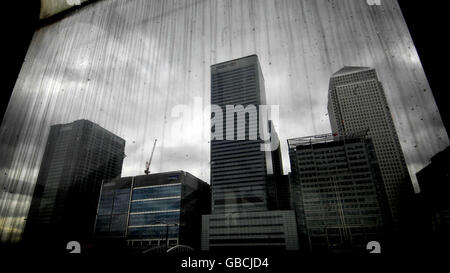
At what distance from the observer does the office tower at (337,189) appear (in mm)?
26125

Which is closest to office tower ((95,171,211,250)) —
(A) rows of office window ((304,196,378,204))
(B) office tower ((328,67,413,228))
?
(A) rows of office window ((304,196,378,204))

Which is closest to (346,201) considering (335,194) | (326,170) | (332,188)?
(335,194)

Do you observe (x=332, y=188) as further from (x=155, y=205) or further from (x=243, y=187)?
(x=155, y=205)

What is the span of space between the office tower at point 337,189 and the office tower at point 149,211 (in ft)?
47.9

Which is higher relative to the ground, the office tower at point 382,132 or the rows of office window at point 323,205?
the office tower at point 382,132

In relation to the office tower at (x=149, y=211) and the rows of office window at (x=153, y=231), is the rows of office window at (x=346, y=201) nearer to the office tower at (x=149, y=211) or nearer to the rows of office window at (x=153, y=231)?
the office tower at (x=149, y=211)

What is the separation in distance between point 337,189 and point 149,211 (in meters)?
24.3

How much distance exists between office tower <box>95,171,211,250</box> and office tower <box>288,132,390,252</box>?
47.9 ft

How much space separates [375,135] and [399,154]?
8690mm

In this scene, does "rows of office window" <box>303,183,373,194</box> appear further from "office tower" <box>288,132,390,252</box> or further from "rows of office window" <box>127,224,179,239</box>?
"rows of office window" <box>127,224,179,239</box>

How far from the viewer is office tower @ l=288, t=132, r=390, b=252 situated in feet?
85.7

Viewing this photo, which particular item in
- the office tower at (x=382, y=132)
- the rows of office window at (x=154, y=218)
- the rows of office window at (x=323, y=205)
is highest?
the office tower at (x=382, y=132)

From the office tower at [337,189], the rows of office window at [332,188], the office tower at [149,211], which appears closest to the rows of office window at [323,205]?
the office tower at [337,189]
